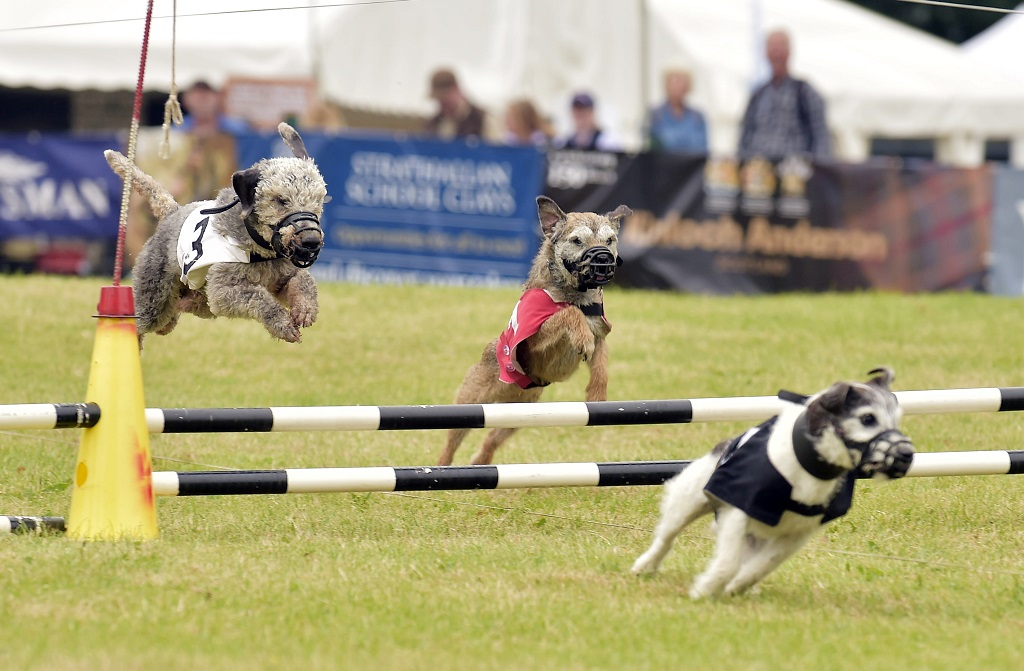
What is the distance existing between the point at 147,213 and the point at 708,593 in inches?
414

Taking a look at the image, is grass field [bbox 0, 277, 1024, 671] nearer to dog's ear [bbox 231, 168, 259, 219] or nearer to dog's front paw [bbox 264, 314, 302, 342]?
dog's front paw [bbox 264, 314, 302, 342]

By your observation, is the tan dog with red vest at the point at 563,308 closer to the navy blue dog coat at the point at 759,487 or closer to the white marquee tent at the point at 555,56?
the navy blue dog coat at the point at 759,487

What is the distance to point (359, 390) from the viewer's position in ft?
34.8

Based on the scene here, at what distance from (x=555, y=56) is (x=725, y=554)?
16.6 meters

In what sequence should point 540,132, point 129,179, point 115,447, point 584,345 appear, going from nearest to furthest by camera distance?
point 115,447, point 129,179, point 584,345, point 540,132

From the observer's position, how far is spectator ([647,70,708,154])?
1875cm

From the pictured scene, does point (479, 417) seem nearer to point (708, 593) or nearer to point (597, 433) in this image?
point (708, 593)

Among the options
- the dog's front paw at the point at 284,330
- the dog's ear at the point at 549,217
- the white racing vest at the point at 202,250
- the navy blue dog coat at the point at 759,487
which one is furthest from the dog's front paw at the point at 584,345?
the navy blue dog coat at the point at 759,487

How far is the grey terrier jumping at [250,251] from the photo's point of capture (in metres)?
6.13

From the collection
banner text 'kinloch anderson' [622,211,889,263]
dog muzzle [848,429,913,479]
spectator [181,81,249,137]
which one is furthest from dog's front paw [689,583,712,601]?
spectator [181,81,249,137]

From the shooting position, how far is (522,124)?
694 inches

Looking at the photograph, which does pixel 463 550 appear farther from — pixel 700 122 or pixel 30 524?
pixel 700 122

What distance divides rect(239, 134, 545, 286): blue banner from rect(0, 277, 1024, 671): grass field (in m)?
2.85

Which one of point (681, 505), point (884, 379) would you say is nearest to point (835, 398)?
point (884, 379)
